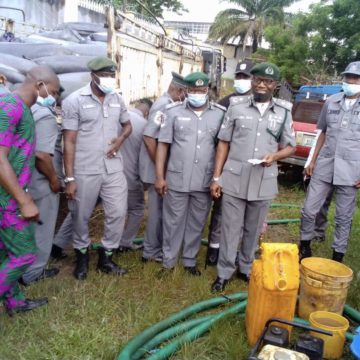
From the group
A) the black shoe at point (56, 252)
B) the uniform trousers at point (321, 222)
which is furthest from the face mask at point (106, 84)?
the uniform trousers at point (321, 222)

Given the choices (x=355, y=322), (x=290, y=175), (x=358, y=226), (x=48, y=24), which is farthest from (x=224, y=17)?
(x=355, y=322)

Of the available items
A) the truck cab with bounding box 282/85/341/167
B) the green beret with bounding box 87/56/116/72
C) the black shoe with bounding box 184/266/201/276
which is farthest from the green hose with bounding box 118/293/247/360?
the truck cab with bounding box 282/85/341/167

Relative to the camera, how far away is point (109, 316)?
10.4ft

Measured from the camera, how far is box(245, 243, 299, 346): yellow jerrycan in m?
2.74

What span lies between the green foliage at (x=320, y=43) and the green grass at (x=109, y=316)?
13.2m

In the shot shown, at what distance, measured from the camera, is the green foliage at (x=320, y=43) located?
53.0 feet

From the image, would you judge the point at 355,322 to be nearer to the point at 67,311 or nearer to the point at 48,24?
the point at 67,311

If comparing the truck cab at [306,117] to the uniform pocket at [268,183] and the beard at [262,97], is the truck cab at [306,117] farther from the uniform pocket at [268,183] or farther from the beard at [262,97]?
the beard at [262,97]

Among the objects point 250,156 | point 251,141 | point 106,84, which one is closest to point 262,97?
point 251,141

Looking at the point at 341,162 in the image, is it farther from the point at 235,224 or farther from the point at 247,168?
the point at 235,224

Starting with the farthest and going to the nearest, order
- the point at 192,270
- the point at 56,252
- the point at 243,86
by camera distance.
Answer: the point at 243,86, the point at 56,252, the point at 192,270

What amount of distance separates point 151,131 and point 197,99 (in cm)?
53

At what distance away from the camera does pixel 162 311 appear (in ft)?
10.7

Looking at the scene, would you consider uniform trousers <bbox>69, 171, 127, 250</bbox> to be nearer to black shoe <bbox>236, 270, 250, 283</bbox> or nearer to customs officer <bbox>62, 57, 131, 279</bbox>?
customs officer <bbox>62, 57, 131, 279</bbox>
